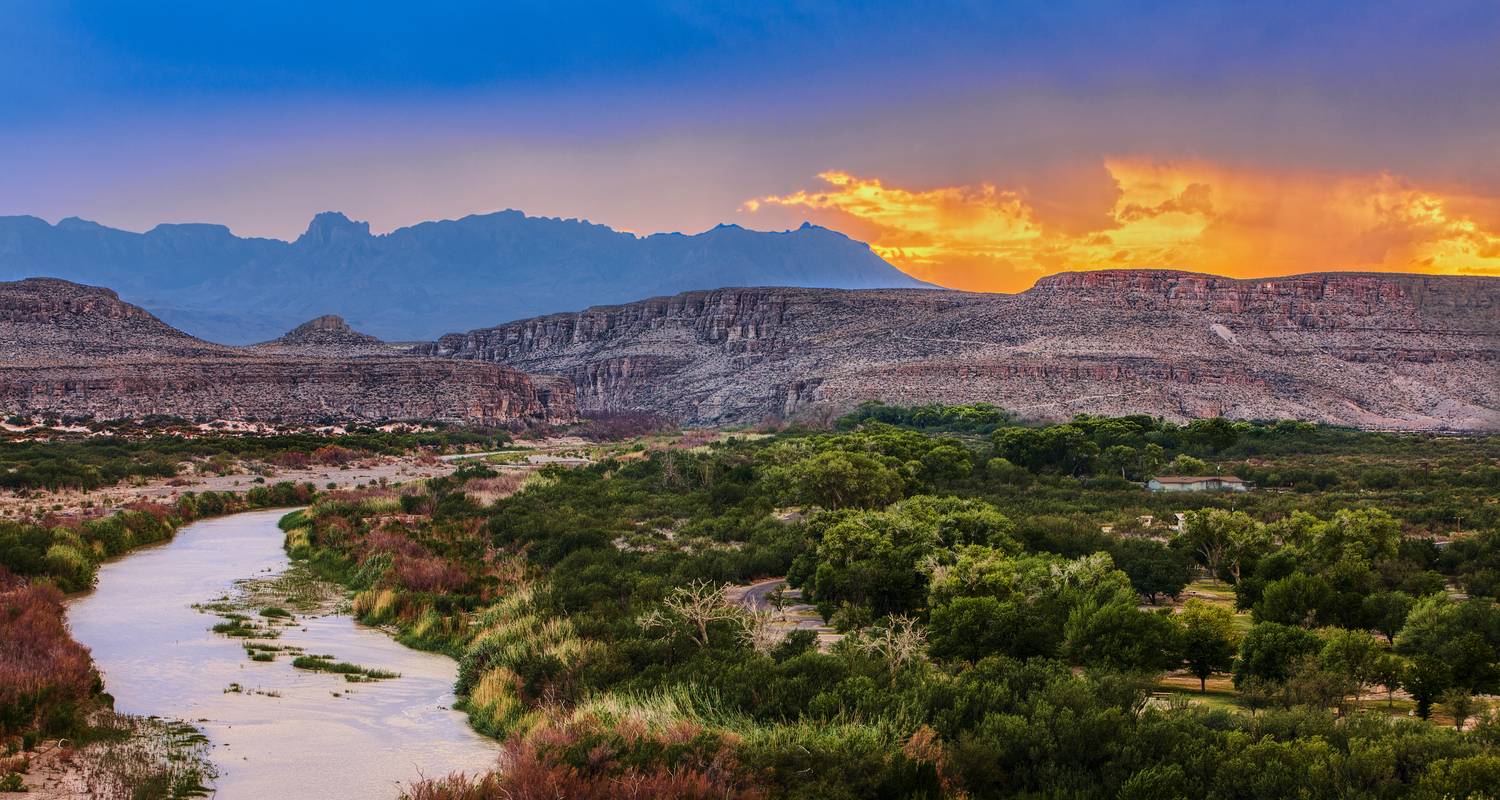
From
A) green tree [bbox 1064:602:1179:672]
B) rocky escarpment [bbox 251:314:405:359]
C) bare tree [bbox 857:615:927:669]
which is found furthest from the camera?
rocky escarpment [bbox 251:314:405:359]

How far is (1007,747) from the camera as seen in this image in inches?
432

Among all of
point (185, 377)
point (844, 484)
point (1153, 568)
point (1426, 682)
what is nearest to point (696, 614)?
point (1426, 682)

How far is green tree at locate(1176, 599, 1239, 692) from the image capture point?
52.2 feet

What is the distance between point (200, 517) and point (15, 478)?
722 cm

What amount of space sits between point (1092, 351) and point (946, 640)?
96366mm

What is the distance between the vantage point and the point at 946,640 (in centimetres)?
1666

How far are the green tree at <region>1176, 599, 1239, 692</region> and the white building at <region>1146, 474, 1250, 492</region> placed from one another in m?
32.3

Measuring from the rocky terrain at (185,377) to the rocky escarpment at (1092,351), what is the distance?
30.4m

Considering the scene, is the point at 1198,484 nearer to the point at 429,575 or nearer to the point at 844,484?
the point at 844,484

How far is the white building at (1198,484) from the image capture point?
4766 centimetres

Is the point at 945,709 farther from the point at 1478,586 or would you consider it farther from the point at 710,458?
the point at 710,458

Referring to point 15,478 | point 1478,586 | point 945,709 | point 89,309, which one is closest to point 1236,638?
point 945,709

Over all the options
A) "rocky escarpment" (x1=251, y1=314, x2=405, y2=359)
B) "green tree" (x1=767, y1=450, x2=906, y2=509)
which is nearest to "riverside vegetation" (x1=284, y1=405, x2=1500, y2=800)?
"green tree" (x1=767, y1=450, x2=906, y2=509)

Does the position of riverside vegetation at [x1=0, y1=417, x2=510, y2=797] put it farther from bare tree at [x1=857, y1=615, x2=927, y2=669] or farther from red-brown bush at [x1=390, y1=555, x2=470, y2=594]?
bare tree at [x1=857, y1=615, x2=927, y2=669]
